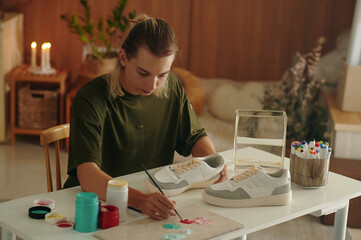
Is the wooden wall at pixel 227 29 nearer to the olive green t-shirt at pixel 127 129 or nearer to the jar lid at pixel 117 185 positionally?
the olive green t-shirt at pixel 127 129

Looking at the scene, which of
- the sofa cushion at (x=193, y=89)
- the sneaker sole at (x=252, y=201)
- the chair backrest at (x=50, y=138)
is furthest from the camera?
the sofa cushion at (x=193, y=89)

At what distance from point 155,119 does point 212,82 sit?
2208 millimetres

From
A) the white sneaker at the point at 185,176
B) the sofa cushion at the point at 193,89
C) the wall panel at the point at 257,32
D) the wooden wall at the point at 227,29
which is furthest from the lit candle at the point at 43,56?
the white sneaker at the point at 185,176

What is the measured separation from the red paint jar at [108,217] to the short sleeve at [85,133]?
0.99 feet

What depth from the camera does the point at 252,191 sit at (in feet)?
A: 5.62

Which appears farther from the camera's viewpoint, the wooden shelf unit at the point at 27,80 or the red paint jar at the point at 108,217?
the wooden shelf unit at the point at 27,80

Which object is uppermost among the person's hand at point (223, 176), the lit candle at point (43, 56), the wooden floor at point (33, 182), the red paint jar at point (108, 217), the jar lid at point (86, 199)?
the lit candle at point (43, 56)

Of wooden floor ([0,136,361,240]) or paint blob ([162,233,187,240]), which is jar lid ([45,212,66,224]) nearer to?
paint blob ([162,233,187,240])

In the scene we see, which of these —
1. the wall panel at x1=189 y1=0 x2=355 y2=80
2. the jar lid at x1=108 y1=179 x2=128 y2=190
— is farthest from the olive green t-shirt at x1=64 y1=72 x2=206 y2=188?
the wall panel at x1=189 y1=0 x2=355 y2=80

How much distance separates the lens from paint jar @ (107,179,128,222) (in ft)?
5.10

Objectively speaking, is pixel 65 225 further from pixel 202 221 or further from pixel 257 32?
pixel 257 32

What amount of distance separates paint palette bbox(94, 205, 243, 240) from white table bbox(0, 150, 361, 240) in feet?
0.10

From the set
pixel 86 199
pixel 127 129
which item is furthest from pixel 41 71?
Answer: pixel 86 199

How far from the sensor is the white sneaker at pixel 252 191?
5.60ft
